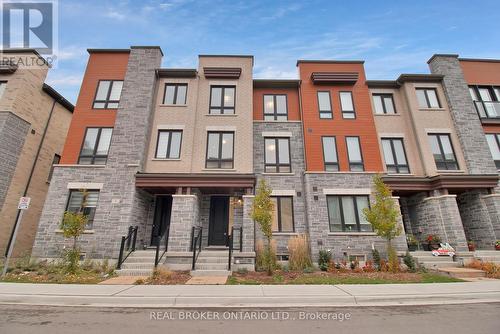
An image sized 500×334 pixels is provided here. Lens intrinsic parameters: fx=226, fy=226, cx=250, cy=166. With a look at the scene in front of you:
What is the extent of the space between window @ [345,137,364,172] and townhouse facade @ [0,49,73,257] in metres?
19.7

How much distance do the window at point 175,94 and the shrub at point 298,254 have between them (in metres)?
10.9

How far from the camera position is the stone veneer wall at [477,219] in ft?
39.9

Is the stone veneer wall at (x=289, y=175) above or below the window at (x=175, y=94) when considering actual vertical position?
below

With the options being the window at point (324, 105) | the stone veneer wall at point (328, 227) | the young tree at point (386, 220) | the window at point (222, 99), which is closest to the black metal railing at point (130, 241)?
the window at point (222, 99)

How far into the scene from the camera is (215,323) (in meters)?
4.75

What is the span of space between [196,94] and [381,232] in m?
13.1

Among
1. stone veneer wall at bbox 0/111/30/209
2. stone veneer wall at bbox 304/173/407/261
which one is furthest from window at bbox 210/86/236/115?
stone veneer wall at bbox 0/111/30/209

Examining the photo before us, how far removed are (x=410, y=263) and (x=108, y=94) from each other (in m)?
19.2

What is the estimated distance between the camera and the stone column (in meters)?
11.0

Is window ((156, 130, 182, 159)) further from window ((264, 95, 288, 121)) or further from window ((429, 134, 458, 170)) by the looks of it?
window ((429, 134, 458, 170))

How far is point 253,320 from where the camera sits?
492 cm

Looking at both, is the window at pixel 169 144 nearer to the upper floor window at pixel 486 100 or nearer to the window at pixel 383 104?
the window at pixel 383 104

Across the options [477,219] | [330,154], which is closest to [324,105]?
[330,154]

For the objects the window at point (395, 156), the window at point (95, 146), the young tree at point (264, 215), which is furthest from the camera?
the window at point (395, 156)
